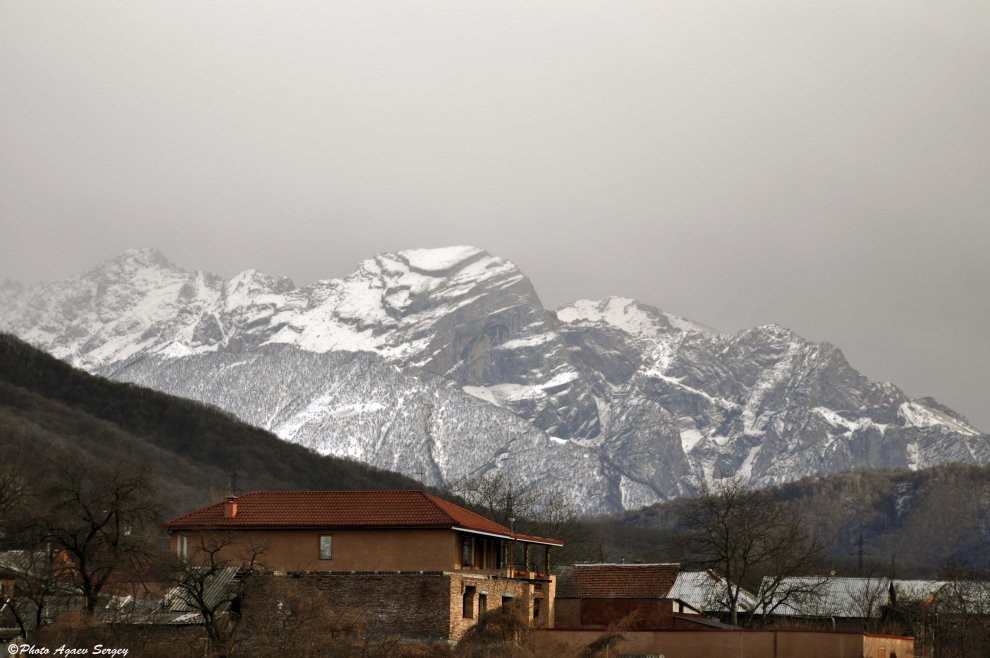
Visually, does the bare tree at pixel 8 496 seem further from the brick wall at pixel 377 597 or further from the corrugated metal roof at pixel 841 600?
the corrugated metal roof at pixel 841 600

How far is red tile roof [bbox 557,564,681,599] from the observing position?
8750cm

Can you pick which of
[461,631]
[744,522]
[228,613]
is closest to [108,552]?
[228,613]

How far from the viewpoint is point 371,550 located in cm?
7244

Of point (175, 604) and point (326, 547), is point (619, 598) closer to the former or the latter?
point (326, 547)

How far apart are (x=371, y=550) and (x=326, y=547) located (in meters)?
2.51

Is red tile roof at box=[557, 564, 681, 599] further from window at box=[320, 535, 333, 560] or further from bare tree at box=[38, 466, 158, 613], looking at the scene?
bare tree at box=[38, 466, 158, 613]

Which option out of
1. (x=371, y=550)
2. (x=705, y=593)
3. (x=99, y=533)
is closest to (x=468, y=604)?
(x=371, y=550)

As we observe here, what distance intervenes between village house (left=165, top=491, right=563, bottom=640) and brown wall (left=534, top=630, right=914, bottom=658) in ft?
18.9

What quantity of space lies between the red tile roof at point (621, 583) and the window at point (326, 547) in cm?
2051

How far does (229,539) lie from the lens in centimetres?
7356

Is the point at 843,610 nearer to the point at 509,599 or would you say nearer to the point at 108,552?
the point at 509,599

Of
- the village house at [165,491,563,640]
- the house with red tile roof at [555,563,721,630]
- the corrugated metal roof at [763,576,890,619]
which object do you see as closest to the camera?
the village house at [165,491,563,640]

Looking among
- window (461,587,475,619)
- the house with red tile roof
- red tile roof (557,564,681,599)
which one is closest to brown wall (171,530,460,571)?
window (461,587,475,619)

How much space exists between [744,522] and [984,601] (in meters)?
22.9
